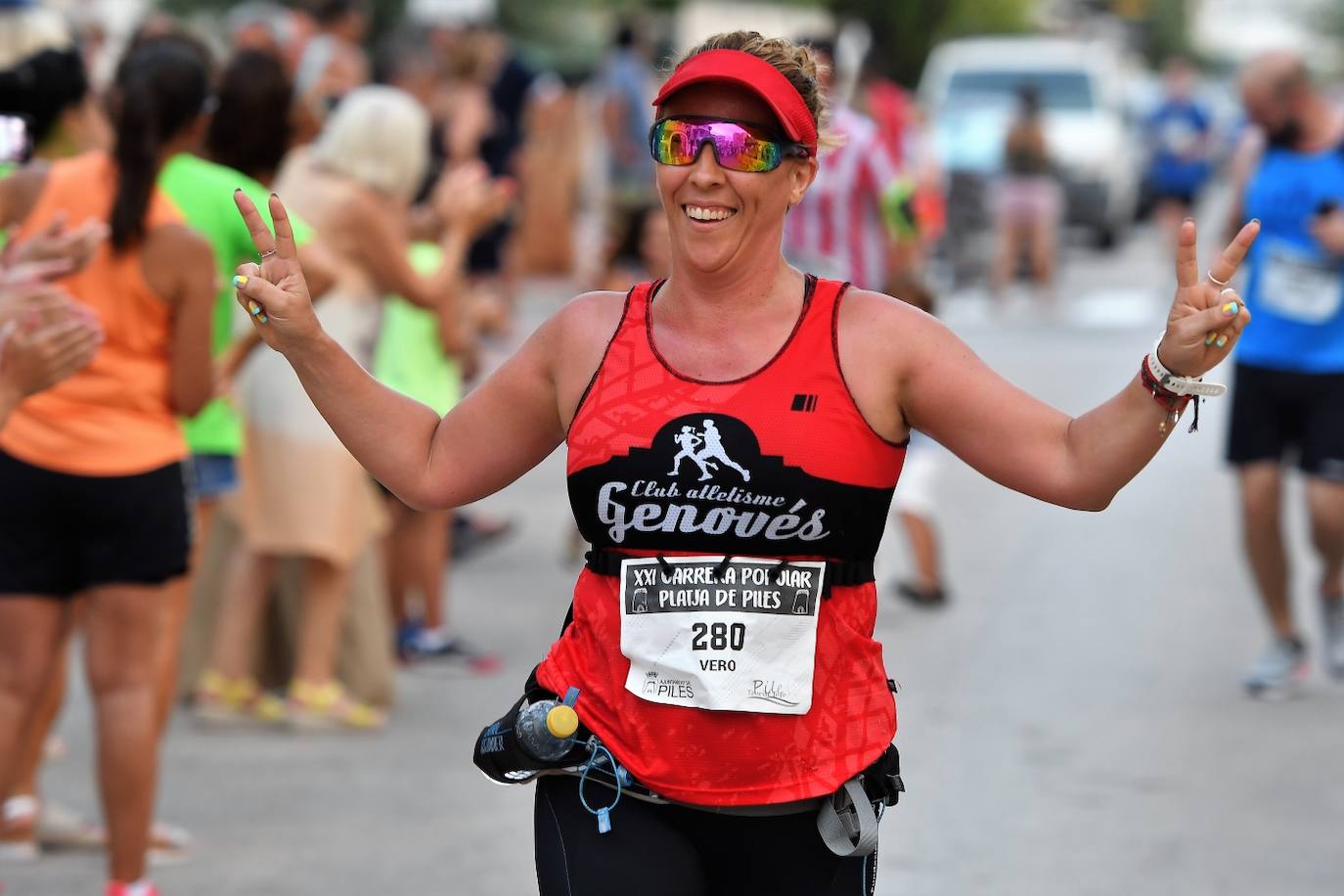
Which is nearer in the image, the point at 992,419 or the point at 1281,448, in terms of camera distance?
the point at 992,419

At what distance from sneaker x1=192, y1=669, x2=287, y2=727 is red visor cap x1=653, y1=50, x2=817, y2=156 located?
4.32 m

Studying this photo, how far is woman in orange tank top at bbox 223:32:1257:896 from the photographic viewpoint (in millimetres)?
3135

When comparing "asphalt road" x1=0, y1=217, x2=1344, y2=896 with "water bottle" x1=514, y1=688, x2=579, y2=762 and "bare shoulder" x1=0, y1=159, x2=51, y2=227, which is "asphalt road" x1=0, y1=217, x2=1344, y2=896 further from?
"water bottle" x1=514, y1=688, x2=579, y2=762

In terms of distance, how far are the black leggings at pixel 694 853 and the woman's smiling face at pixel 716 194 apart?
0.83m

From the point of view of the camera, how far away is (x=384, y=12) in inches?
1432

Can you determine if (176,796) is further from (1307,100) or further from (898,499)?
(1307,100)

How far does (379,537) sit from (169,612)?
2.39m

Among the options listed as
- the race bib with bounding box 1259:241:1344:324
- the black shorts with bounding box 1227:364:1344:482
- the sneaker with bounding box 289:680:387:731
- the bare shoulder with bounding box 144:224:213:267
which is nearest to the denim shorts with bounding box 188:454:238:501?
the bare shoulder with bounding box 144:224:213:267

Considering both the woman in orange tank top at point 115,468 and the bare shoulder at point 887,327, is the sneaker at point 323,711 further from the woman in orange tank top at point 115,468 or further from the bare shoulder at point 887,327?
the bare shoulder at point 887,327

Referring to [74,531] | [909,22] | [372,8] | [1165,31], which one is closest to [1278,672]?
[74,531]

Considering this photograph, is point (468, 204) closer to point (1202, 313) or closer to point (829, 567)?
point (829, 567)

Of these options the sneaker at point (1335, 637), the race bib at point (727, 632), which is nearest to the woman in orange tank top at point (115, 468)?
the race bib at point (727, 632)

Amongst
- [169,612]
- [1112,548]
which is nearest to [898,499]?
[1112,548]

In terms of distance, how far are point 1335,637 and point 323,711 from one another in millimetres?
3666
